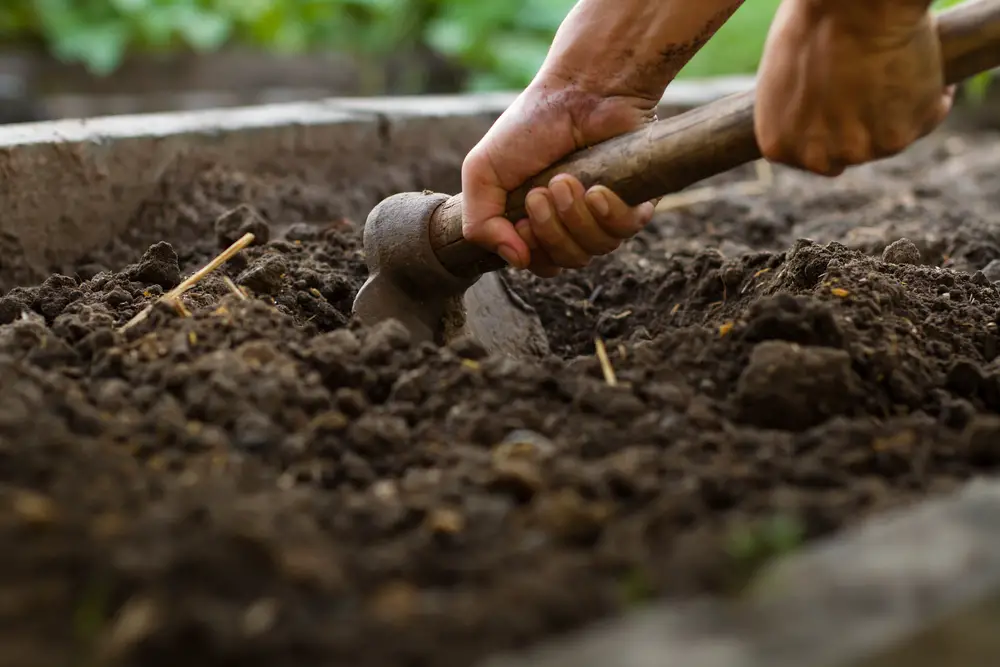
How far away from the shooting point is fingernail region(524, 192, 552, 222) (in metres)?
2.18

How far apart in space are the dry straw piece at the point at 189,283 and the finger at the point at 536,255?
2.15 ft

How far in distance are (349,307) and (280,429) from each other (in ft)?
3.04

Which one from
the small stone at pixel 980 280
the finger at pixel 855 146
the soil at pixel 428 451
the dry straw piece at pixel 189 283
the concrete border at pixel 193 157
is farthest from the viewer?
the concrete border at pixel 193 157

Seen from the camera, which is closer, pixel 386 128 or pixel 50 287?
pixel 50 287

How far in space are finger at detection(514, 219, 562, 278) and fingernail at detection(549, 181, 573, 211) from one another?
11cm

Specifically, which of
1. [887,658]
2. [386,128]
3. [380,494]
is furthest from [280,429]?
[386,128]

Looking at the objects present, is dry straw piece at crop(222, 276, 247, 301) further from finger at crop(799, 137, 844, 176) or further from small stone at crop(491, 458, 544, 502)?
finger at crop(799, 137, 844, 176)

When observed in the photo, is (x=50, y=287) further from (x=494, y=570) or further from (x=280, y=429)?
(x=494, y=570)

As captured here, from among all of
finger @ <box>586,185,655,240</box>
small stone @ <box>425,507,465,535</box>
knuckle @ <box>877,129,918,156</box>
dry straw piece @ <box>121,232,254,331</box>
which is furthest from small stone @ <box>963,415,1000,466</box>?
dry straw piece @ <box>121,232,254,331</box>

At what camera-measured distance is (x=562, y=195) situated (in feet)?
7.06

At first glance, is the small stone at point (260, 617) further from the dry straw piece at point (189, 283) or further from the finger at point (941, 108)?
the finger at point (941, 108)

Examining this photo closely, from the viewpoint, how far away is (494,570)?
46.0 inches

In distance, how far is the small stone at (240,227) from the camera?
2703 millimetres

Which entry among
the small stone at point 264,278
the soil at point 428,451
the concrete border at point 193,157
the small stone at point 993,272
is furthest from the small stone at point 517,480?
the concrete border at point 193,157
